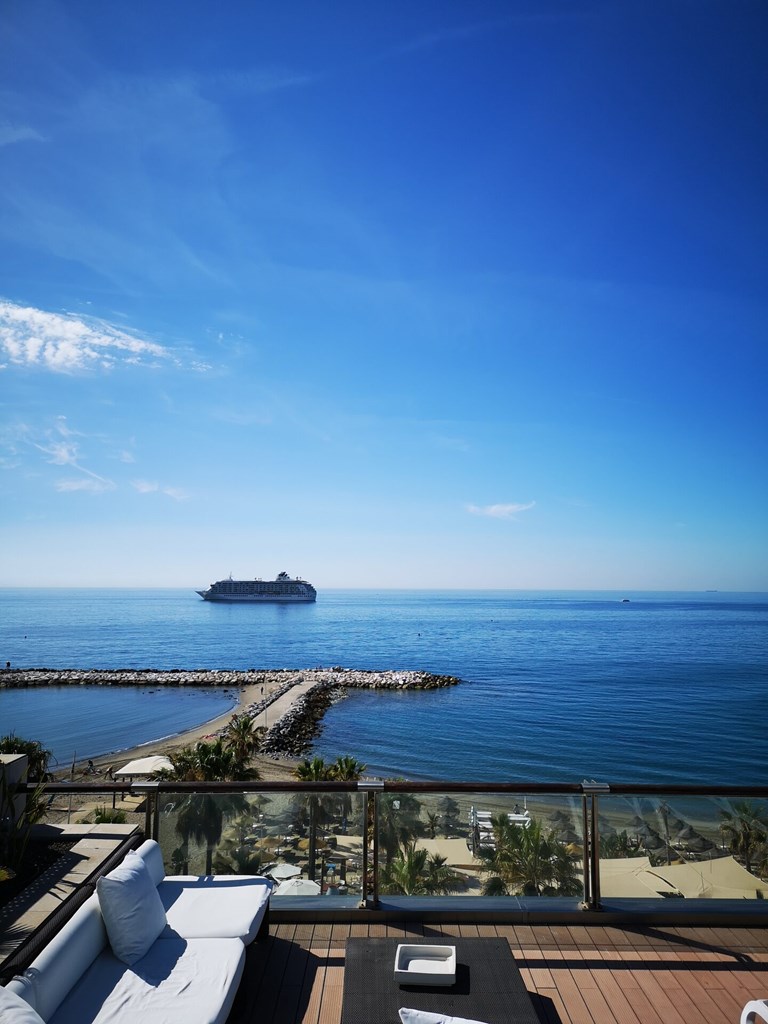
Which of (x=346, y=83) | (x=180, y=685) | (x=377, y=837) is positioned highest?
(x=346, y=83)

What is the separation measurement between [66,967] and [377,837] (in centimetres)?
194

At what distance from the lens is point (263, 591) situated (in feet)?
359

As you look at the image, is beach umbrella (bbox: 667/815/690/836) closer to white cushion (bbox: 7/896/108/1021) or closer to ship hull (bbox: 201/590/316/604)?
white cushion (bbox: 7/896/108/1021)

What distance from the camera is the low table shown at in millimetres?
2234

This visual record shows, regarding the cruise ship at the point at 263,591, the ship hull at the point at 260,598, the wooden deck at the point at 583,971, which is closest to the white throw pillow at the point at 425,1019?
the wooden deck at the point at 583,971

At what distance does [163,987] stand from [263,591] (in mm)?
109825

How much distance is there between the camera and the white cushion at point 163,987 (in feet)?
7.53

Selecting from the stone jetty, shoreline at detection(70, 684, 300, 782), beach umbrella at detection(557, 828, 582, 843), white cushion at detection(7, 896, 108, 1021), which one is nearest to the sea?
shoreline at detection(70, 684, 300, 782)

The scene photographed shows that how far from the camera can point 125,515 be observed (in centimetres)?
5238

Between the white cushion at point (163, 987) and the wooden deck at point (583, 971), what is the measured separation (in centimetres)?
29

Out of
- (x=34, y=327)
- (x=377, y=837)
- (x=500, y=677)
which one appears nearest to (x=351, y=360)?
(x=34, y=327)

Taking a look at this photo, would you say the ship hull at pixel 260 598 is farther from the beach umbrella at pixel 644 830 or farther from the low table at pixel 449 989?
the low table at pixel 449 989

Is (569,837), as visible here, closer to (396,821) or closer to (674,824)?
(674,824)

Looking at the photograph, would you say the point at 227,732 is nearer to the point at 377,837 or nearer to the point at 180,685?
the point at 180,685
